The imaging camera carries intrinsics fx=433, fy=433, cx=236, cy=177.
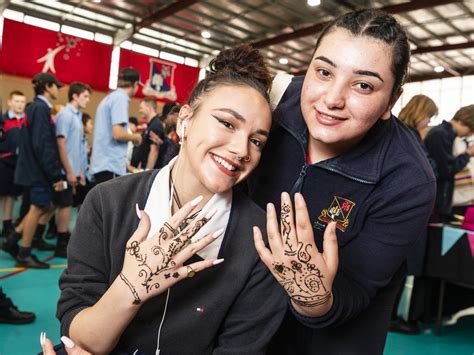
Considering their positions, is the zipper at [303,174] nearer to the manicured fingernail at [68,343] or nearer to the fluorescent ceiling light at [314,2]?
the manicured fingernail at [68,343]

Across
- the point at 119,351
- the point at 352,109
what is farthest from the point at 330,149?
the point at 119,351

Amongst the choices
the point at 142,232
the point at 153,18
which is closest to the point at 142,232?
the point at 142,232

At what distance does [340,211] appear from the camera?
4.45ft

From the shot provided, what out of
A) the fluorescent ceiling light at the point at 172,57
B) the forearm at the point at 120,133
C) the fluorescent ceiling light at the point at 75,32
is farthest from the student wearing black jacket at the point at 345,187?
the fluorescent ceiling light at the point at 172,57

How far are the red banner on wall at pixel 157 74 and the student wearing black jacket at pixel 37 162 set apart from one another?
26.7 ft

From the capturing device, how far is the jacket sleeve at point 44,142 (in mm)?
3531

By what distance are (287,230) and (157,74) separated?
461 inches

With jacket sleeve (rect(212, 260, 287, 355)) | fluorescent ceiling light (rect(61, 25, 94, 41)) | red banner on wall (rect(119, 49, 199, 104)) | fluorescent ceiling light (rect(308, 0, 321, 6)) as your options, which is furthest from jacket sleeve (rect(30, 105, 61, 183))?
fluorescent ceiling light (rect(61, 25, 94, 41))

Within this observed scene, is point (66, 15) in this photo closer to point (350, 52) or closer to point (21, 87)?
point (21, 87)

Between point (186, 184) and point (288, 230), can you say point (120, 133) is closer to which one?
point (186, 184)

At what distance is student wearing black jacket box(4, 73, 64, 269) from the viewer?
3.53 metres

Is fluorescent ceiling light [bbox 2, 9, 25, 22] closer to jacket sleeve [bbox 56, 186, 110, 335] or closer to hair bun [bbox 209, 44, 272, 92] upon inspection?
hair bun [bbox 209, 44, 272, 92]

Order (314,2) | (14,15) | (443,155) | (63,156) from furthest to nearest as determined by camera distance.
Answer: (14,15)
(314,2)
(63,156)
(443,155)

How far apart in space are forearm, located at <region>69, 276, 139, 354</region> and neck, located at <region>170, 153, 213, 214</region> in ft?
1.18
